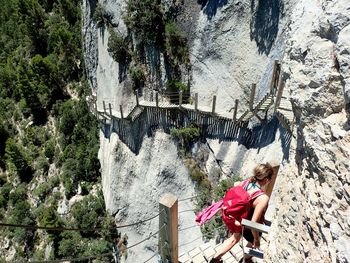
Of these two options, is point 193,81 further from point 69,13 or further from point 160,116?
point 69,13

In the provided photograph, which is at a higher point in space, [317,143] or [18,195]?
[317,143]

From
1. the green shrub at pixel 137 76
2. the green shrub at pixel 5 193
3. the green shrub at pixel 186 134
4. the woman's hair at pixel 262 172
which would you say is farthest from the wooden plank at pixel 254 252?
the green shrub at pixel 5 193

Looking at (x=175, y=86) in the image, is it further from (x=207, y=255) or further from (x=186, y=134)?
(x=207, y=255)

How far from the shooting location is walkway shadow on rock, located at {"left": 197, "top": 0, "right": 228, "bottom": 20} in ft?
42.4

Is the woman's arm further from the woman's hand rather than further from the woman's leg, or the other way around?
the woman's leg

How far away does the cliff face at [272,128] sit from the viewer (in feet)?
10.0

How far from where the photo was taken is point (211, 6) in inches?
522

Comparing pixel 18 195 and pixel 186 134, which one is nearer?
pixel 186 134

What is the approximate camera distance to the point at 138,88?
16312mm

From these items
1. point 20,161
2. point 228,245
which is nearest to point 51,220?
point 20,161

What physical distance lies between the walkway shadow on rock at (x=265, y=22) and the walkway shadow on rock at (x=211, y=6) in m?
1.37

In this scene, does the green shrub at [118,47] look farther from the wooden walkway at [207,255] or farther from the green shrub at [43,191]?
the green shrub at [43,191]

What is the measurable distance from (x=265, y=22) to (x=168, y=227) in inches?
364

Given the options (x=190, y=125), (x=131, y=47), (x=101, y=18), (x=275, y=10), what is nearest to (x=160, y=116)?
(x=190, y=125)
